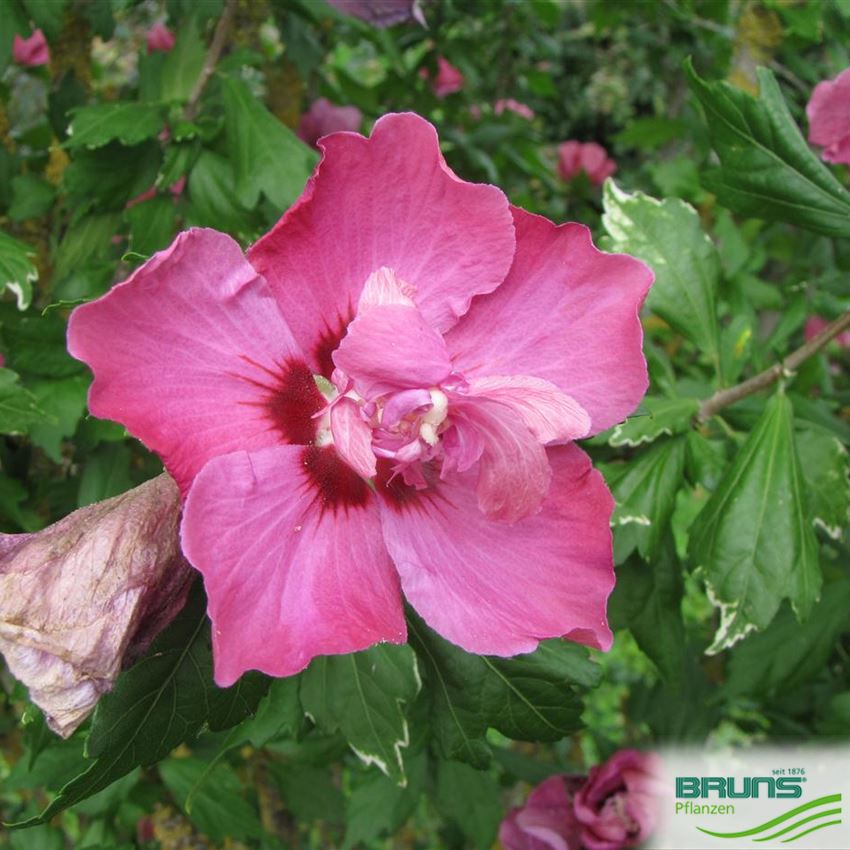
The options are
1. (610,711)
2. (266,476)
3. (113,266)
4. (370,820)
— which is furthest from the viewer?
(610,711)

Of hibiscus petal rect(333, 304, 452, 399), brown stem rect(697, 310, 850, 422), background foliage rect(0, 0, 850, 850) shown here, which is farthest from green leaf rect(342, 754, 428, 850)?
hibiscus petal rect(333, 304, 452, 399)

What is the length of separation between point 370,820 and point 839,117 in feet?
4.88

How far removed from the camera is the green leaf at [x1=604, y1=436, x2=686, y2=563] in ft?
4.60

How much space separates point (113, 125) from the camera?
1.51 metres

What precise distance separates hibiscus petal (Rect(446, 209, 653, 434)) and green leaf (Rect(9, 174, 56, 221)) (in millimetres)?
1090

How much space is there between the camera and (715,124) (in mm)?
1459

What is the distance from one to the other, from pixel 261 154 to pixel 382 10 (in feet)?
1.00

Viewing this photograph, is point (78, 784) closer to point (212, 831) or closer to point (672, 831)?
point (212, 831)

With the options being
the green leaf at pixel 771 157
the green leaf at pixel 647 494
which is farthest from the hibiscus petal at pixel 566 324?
the green leaf at pixel 771 157

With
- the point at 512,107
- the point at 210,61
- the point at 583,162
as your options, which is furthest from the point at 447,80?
the point at 210,61

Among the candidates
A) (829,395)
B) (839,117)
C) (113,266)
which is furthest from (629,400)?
(829,395)

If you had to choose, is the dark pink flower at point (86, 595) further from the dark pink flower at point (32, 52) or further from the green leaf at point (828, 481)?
the dark pink flower at point (32, 52)

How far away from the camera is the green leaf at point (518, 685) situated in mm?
1176

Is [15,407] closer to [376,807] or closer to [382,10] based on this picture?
[382,10]
